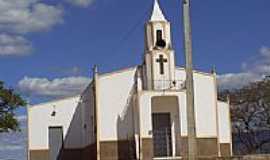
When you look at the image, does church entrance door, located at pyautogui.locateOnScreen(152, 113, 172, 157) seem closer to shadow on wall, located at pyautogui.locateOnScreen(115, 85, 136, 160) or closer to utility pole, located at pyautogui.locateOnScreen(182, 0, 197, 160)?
shadow on wall, located at pyautogui.locateOnScreen(115, 85, 136, 160)

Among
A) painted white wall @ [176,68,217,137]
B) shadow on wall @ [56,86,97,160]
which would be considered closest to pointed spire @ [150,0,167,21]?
painted white wall @ [176,68,217,137]

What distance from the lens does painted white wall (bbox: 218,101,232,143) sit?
51094 millimetres

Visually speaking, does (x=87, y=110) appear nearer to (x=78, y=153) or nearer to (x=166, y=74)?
(x=78, y=153)

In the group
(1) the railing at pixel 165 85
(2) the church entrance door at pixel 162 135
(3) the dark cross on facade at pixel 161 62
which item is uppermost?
(3) the dark cross on facade at pixel 161 62

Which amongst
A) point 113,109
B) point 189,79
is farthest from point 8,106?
point 189,79

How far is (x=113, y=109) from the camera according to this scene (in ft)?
157

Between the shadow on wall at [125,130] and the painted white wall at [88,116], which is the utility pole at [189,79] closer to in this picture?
the shadow on wall at [125,130]

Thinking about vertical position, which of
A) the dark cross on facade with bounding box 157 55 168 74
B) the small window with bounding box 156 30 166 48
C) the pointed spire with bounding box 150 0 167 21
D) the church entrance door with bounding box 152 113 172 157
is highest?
the pointed spire with bounding box 150 0 167 21

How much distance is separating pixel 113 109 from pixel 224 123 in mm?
9624

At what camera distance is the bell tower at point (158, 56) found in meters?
47.2

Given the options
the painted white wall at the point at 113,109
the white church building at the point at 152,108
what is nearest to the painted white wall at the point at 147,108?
the white church building at the point at 152,108

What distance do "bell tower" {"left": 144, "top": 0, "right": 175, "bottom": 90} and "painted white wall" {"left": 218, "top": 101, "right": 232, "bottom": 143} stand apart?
19.9 feet

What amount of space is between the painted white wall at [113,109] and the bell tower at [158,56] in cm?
202

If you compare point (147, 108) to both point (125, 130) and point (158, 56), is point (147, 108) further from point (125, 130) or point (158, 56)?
point (158, 56)
